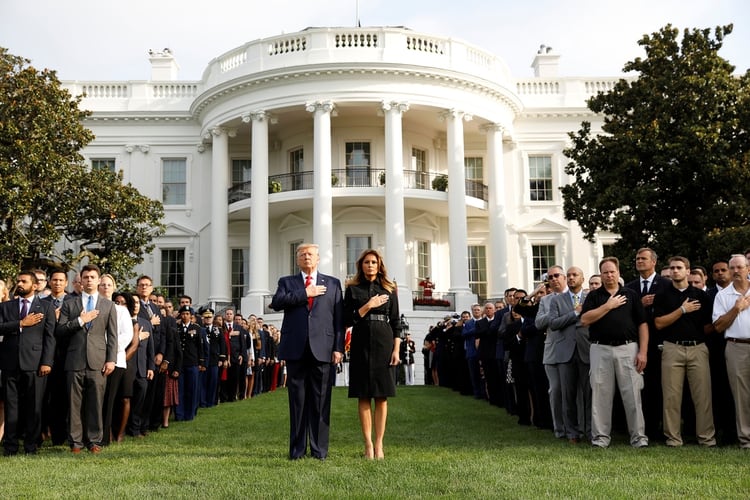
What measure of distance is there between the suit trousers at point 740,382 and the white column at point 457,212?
2072 cm

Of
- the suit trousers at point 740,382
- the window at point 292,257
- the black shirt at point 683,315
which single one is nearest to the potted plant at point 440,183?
the window at point 292,257

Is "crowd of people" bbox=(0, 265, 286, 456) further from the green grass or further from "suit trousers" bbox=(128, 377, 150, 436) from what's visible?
the green grass

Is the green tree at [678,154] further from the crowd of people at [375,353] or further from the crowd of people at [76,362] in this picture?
the crowd of people at [76,362]

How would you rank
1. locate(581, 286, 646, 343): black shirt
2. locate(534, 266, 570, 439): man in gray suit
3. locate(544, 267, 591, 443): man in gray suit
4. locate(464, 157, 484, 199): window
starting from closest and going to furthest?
locate(581, 286, 646, 343): black shirt → locate(544, 267, 591, 443): man in gray suit → locate(534, 266, 570, 439): man in gray suit → locate(464, 157, 484, 199): window

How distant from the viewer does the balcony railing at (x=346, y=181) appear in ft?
104

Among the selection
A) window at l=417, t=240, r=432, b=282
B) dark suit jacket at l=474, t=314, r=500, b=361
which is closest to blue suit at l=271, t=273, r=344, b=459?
dark suit jacket at l=474, t=314, r=500, b=361

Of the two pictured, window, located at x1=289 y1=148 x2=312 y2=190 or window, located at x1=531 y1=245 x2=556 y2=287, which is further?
window, located at x1=531 y1=245 x2=556 y2=287

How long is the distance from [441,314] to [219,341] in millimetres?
14133

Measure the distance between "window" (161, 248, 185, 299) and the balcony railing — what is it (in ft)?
12.6

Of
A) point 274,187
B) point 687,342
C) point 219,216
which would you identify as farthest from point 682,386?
point 219,216

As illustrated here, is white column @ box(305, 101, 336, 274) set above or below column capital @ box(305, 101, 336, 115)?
below

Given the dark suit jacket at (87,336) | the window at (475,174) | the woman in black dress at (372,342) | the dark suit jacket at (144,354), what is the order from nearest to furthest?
1. the woman in black dress at (372,342)
2. the dark suit jacket at (87,336)
3. the dark suit jacket at (144,354)
4. the window at (475,174)

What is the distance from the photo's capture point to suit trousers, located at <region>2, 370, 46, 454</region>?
27.9 ft

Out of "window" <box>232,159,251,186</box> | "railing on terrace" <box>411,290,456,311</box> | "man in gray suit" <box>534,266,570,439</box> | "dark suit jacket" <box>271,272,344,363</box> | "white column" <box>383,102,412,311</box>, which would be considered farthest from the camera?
"window" <box>232,159,251,186</box>
